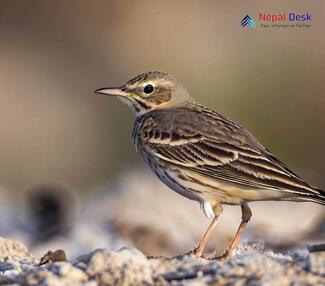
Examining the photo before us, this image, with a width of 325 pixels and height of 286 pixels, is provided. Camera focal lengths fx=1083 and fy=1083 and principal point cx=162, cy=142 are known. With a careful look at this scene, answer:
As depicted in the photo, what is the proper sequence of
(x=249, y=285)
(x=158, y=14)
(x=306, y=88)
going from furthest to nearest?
(x=158, y=14), (x=306, y=88), (x=249, y=285)

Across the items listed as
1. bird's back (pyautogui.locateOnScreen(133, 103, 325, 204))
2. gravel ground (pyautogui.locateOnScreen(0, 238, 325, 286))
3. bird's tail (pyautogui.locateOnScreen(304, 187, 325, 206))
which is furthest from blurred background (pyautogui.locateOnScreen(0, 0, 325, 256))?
gravel ground (pyautogui.locateOnScreen(0, 238, 325, 286))

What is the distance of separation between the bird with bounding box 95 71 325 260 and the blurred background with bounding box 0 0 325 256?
1.89 meters

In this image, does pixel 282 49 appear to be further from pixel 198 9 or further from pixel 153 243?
pixel 153 243

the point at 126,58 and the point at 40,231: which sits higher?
the point at 126,58

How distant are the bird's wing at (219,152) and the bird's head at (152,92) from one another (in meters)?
0.40

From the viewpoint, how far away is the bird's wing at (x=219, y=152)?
6539 millimetres

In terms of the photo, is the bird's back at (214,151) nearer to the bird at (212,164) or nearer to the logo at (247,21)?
the bird at (212,164)

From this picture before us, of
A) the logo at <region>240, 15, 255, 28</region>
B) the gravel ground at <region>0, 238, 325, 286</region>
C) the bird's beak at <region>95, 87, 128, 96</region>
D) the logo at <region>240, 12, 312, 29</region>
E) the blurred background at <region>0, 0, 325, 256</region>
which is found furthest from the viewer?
the logo at <region>240, 15, 255, 28</region>

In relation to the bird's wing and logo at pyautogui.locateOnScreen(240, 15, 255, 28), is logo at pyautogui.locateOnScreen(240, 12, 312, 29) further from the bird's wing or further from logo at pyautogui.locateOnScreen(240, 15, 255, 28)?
the bird's wing

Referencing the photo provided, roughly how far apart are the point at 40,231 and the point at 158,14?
59.2 feet

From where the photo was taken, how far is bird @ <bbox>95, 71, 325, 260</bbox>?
21.4ft

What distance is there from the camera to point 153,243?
905 centimetres

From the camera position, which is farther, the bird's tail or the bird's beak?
the bird's beak

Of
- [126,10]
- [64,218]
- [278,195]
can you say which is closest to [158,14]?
[126,10]
